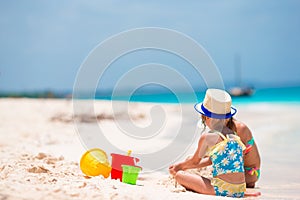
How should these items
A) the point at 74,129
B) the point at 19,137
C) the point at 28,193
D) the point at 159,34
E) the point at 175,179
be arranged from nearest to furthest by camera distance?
the point at 28,193
the point at 175,179
the point at 19,137
the point at 159,34
the point at 74,129

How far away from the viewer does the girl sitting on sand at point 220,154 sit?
353 centimetres

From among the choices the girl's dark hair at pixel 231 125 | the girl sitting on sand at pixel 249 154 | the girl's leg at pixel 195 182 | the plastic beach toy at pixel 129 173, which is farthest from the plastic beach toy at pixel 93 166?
the girl sitting on sand at pixel 249 154

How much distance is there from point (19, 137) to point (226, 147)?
470 centimetres

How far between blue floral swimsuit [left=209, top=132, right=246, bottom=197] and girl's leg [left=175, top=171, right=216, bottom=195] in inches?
2.6

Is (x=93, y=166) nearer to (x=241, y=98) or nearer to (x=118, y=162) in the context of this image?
(x=118, y=162)

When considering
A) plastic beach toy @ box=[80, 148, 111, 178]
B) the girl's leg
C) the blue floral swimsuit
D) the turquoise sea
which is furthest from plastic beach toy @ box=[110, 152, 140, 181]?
the turquoise sea

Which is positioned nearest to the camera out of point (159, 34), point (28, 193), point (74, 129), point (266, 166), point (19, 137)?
point (28, 193)

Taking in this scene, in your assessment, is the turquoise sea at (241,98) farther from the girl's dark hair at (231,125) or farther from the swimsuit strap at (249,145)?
the girl's dark hair at (231,125)

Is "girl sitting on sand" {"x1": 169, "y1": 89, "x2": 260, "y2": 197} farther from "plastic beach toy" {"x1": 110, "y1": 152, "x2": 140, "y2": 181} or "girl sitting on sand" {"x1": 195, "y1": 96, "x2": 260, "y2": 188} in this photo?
"plastic beach toy" {"x1": 110, "y1": 152, "x2": 140, "y2": 181}

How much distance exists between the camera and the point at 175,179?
3.95 metres

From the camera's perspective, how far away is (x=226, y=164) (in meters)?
3.54

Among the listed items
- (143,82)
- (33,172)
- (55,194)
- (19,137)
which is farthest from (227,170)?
(143,82)

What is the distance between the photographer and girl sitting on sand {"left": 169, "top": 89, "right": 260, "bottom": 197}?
11.6 feet

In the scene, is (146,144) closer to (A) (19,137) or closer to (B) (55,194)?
(A) (19,137)
